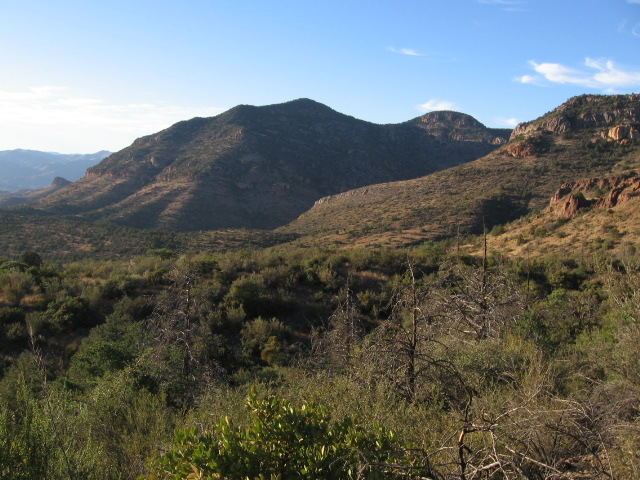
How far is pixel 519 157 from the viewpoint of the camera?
50.5 m

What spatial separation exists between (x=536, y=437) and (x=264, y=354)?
10.1 metres

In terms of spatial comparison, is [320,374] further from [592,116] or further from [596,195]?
[592,116]

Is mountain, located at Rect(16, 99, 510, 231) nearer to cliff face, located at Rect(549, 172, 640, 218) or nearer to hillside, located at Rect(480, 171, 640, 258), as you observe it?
hillside, located at Rect(480, 171, 640, 258)

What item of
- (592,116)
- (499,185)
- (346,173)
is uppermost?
(592,116)

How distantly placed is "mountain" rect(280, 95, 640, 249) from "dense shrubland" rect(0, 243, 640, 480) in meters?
17.1

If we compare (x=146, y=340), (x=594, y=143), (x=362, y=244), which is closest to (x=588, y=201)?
(x=362, y=244)

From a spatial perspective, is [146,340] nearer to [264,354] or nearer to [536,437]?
[264,354]

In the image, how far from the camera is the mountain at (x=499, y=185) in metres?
38.0

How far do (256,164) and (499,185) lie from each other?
5211cm

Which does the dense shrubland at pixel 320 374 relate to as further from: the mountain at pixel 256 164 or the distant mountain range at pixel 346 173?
the mountain at pixel 256 164

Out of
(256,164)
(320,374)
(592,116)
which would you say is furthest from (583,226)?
(256,164)

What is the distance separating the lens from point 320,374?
6.45 meters

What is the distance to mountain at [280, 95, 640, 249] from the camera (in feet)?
125

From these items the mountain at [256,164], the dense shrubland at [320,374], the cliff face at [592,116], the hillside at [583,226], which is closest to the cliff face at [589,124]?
the cliff face at [592,116]
